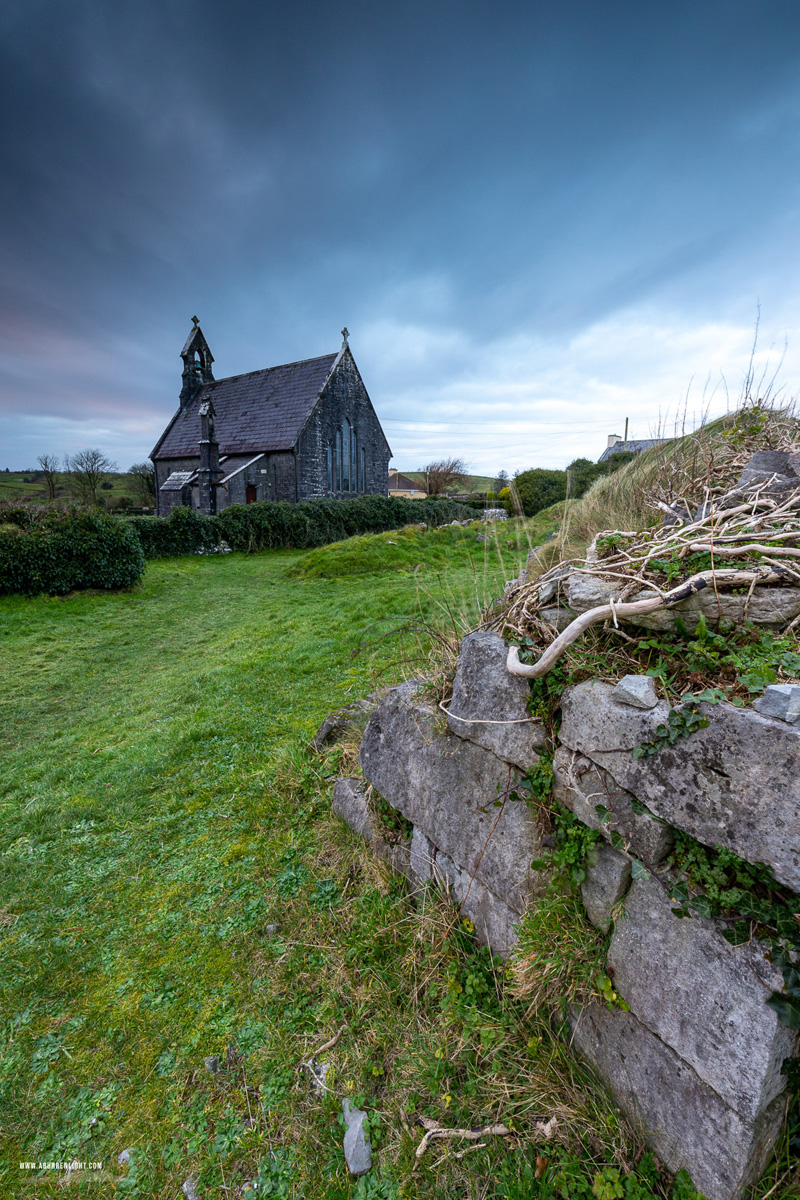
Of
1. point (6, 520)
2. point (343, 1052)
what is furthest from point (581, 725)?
point (6, 520)

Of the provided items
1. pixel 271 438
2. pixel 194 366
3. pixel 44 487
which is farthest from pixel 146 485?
pixel 271 438

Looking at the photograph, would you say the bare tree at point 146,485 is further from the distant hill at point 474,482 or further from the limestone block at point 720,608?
the limestone block at point 720,608

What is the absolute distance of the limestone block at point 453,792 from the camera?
7.50ft

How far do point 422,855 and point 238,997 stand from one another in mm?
1283

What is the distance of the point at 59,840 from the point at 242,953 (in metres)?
2.20

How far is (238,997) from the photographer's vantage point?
2.76 m

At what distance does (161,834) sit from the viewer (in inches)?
163

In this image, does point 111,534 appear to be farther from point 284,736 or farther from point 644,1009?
point 644,1009

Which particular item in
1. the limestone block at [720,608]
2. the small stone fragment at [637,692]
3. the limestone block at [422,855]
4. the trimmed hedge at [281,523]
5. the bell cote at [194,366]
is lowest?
the limestone block at [422,855]

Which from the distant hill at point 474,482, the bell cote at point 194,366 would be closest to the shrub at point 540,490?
the distant hill at point 474,482

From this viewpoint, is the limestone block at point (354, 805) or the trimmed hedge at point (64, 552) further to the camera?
the trimmed hedge at point (64, 552)

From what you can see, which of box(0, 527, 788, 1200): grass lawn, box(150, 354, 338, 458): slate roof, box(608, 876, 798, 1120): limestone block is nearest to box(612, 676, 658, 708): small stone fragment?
box(608, 876, 798, 1120): limestone block

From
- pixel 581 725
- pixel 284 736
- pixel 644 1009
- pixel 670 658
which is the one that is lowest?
pixel 284 736

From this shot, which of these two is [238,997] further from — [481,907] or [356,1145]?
[481,907]
